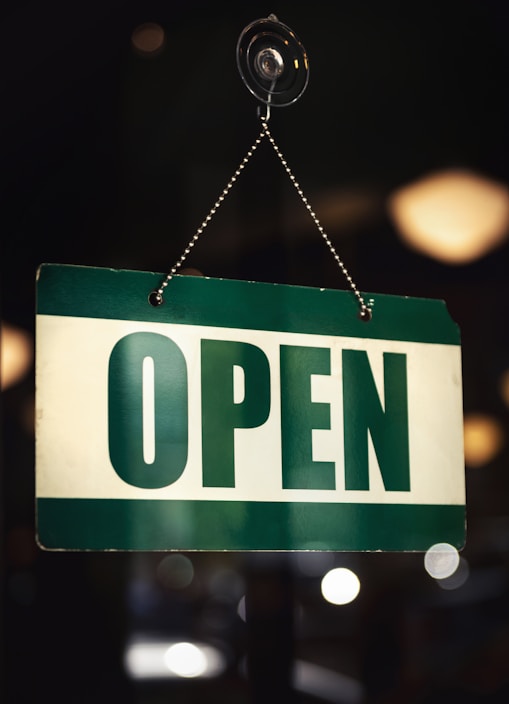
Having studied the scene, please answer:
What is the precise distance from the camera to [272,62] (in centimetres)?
138

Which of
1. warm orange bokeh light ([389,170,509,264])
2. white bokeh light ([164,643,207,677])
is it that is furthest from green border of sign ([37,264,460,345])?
white bokeh light ([164,643,207,677])

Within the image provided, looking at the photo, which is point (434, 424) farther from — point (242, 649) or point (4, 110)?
point (4, 110)

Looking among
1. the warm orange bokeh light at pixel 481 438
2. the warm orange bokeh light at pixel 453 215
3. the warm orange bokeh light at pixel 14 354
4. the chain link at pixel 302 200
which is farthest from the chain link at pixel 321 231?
the warm orange bokeh light at pixel 14 354

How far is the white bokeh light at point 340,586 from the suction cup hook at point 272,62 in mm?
637

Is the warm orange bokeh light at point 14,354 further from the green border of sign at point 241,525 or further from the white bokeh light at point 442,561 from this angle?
the white bokeh light at point 442,561

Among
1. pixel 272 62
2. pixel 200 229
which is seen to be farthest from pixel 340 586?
pixel 272 62

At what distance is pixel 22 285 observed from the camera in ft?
3.98

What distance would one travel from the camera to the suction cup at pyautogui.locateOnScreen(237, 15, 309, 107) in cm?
136

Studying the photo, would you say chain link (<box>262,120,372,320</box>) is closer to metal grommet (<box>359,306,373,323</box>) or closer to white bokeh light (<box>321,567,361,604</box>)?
metal grommet (<box>359,306,373,323</box>)

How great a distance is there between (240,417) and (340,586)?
0.28m

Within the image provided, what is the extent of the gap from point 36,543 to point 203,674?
28cm

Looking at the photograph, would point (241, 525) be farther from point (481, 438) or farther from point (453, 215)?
point (453, 215)

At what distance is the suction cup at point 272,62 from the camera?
136 cm

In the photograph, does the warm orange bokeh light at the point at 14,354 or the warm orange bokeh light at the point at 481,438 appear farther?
the warm orange bokeh light at the point at 481,438
